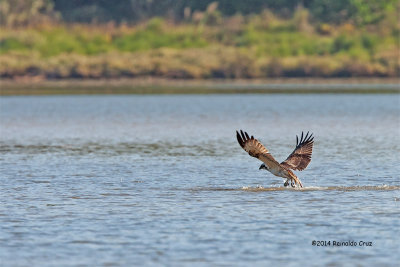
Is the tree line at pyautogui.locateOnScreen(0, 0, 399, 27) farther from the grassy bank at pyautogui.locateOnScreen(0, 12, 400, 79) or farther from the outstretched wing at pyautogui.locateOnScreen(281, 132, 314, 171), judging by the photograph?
the outstretched wing at pyautogui.locateOnScreen(281, 132, 314, 171)

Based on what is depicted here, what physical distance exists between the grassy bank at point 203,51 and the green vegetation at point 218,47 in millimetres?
53

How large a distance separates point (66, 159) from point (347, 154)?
5.76 m

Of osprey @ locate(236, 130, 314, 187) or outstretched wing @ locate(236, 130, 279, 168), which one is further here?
osprey @ locate(236, 130, 314, 187)

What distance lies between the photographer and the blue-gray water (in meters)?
11.8

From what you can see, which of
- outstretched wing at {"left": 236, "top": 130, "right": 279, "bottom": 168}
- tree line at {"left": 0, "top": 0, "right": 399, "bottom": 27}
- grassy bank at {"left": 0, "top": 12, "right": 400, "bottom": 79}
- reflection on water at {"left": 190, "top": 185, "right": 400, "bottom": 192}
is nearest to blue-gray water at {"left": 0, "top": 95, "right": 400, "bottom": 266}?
reflection on water at {"left": 190, "top": 185, "right": 400, "bottom": 192}

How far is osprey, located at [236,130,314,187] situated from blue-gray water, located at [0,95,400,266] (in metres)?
0.26

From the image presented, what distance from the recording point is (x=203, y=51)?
60.0 metres

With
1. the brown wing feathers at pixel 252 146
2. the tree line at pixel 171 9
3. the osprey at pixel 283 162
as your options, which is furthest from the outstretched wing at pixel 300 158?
the tree line at pixel 171 9

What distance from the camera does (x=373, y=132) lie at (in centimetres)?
2919

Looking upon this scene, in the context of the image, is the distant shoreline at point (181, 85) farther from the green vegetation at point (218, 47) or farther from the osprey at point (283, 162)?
the osprey at point (283, 162)

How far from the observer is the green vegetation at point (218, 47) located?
59.0 m

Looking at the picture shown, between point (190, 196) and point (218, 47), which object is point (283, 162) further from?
point (218, 47)
